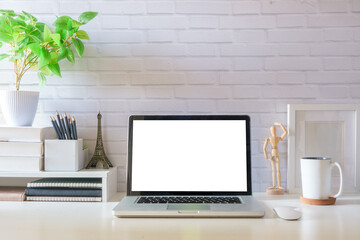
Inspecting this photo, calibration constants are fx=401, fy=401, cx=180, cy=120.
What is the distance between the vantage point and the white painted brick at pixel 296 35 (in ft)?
5.03

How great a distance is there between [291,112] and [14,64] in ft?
3.46

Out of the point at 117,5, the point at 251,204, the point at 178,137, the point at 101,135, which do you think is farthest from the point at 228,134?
the point at 117,5

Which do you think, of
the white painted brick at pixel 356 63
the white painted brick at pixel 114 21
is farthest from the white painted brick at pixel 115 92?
the white painted brick at pixel 356 63

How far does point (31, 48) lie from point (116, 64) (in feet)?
1.05

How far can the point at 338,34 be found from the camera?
153cm

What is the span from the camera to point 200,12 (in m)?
1.54

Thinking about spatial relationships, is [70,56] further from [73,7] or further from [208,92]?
[208,92]

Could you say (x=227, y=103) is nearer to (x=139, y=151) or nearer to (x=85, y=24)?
(x=139, y=151)

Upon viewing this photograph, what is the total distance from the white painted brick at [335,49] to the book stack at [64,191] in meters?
0.95

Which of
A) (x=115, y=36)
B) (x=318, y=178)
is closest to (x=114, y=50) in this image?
(x=115, y=36)

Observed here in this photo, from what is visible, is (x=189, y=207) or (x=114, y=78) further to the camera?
(x=114, y=78)

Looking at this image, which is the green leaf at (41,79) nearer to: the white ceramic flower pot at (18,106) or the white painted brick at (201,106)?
the white ceramic flower pot at (18,106)

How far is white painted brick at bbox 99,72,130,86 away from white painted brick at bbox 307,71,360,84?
706 millimetres

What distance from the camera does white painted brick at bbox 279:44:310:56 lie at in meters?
1.54
